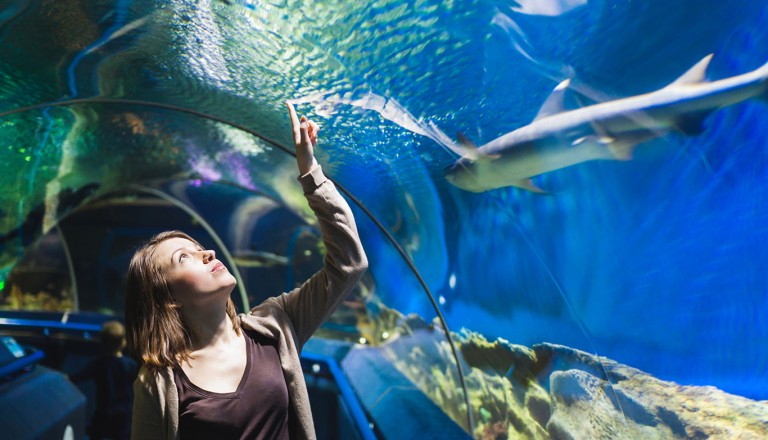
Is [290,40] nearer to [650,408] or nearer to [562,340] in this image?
[562,340]

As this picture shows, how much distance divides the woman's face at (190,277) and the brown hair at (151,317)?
2 cm

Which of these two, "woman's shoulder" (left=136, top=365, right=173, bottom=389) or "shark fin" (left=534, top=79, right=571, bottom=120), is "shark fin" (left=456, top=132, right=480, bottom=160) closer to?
"shark fin" (left=534, top=79, right=571, bottom=120)

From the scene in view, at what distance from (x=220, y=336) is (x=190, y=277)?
17cm

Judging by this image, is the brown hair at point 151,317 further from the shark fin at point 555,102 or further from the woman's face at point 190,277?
the shark fin at point 555,102

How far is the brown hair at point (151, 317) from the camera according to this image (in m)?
1.37

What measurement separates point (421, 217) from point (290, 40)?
Result: 46.4 inches

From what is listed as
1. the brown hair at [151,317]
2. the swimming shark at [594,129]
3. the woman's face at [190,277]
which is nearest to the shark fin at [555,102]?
the swimming shark at [594,129]

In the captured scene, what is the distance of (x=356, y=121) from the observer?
2.68 metres

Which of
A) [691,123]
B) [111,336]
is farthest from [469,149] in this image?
[111,336]

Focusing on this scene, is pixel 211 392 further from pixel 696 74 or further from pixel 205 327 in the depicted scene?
pixel 696 74

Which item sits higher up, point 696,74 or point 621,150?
point 696,74

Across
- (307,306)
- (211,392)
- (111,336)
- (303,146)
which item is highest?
(303,146)

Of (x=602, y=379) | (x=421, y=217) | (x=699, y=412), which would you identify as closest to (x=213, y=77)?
(x=421, y=217)

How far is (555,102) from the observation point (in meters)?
1.87
